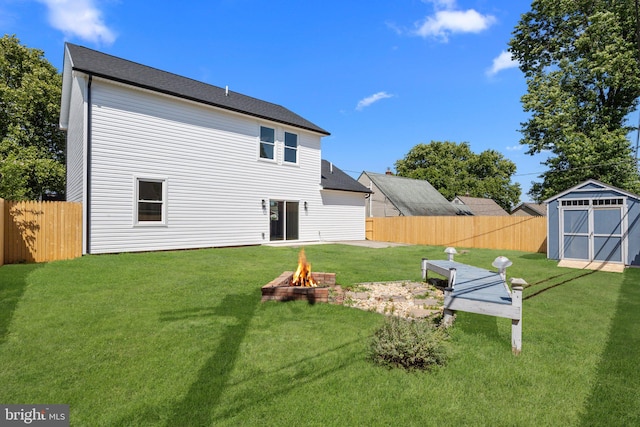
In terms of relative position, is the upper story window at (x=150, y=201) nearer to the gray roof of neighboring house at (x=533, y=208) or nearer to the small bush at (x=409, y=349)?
the small bush at (x=409, y=349)

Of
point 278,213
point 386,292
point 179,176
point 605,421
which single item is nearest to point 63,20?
point 179,176

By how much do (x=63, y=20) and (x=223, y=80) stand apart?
7.03 meters

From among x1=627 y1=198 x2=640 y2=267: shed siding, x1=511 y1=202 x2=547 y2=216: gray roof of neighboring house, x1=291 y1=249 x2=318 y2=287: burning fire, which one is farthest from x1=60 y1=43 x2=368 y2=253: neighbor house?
x1=511 y1=202 x2=547 y2=216: gray roof of neighboring house

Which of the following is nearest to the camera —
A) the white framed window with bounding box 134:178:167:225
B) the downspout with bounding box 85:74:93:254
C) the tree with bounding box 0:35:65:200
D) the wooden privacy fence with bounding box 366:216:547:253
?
the downspout with bounding box 85:74:93:254

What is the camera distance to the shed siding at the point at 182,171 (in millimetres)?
11516

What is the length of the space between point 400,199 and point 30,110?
29060mm

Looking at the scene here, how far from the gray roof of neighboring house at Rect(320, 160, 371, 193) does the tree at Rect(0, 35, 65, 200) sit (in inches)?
751

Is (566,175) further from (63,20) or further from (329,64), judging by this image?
(63,20)

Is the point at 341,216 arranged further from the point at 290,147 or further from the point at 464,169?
the point at 464,169

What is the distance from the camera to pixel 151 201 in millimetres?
12594

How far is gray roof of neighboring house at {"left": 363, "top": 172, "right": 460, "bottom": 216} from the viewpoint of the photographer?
27.5 metres

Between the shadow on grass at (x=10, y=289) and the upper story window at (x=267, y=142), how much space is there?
9.98 m

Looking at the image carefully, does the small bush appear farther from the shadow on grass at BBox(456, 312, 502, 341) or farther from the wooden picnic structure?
the shadow on grass at BBox(456, 312, 502, 341)

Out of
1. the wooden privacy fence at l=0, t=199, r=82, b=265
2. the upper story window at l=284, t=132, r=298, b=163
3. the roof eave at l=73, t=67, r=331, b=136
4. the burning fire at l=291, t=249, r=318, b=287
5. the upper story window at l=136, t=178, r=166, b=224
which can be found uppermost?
the roof eave at l=73, t=67, r=331, b=136
